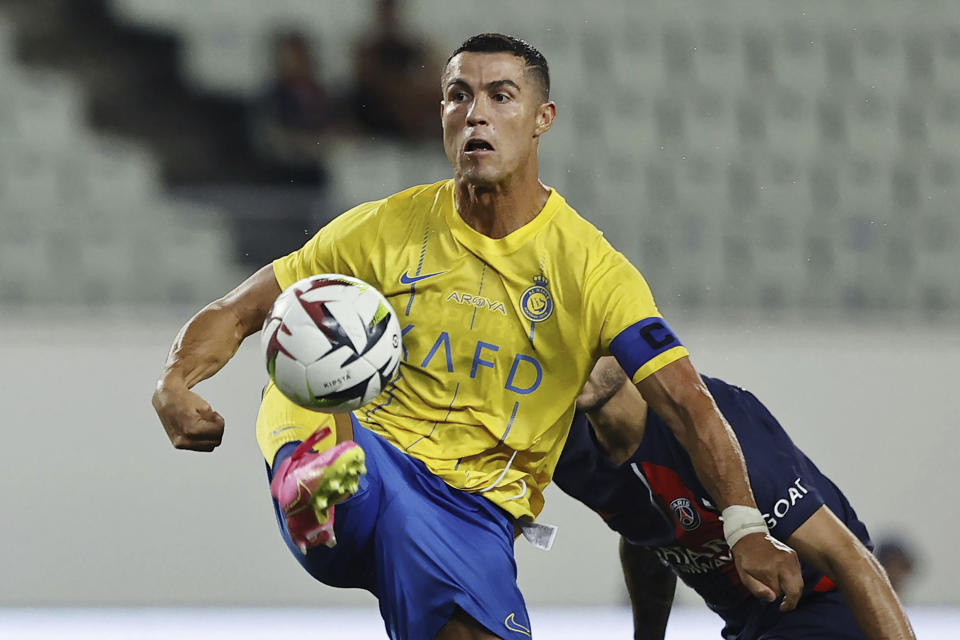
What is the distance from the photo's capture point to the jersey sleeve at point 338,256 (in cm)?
405

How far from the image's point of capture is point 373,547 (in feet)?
12.7

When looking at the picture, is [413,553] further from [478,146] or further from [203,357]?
[478,146]

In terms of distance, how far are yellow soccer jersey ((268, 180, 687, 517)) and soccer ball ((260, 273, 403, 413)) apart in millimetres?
362

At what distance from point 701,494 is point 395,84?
5102mm

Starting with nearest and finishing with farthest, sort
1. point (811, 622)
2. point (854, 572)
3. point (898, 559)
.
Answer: point (854, 572) < point (811, 622) < point (898, 559)

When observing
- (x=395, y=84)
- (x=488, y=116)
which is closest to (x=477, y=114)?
(x=488, y=116)

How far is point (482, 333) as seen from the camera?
3.98 m

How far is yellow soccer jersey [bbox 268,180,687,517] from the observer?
3961mm

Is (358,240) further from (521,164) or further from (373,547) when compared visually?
(373,547)

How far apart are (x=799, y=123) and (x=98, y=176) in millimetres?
4270

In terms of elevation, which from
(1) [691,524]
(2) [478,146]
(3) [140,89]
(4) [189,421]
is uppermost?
(3) [140,89]

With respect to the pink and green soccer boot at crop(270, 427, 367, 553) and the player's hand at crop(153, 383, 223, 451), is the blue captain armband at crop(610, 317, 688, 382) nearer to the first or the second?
the pink and green soccer boot at crop(270, 427, 367, 553)

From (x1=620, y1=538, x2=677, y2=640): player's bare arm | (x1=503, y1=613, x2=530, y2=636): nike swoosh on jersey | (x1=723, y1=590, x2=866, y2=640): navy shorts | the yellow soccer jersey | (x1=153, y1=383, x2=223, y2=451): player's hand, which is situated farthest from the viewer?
(x1=620, y1=538, x2=677, y2=640): player's bare arm

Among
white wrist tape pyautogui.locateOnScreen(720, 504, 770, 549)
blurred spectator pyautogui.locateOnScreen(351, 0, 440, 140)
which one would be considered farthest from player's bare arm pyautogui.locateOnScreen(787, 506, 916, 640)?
blurred spectator pyautogui.locateOnScreen(351, 0, 440, 140)
